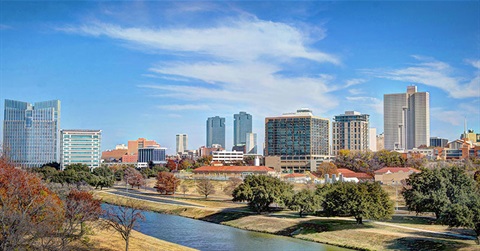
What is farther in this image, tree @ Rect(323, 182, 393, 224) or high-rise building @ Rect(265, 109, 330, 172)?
high-rise building @ Rect(265, 109, 330, 172)

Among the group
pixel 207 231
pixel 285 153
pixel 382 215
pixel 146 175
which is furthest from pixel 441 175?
pixel 285 153

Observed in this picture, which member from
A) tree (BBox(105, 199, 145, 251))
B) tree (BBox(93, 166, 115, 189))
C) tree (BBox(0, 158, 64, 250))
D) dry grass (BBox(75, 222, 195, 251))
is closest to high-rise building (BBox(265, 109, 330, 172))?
tree (BBox(93, 166, 115, 189))

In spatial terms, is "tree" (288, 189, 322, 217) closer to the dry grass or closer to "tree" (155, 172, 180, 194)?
the dry grass

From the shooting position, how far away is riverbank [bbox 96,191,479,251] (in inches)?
1811

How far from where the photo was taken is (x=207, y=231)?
60.9 m

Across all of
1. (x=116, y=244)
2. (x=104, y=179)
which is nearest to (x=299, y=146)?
(x=104, y=179)

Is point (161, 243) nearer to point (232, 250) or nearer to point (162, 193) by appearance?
point (232, 250)

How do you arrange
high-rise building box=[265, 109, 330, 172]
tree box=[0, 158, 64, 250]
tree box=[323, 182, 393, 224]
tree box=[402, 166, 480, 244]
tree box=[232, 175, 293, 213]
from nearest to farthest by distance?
tree box=[0, 158, 64, 250], tree box=[402, 166, 480, 244], tree box=[323, 182, 393, 224], tree box=[232, 175, 293, 213], high-rise building box=[265, 109, 330, 172]

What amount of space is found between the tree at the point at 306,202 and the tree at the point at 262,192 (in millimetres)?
4130

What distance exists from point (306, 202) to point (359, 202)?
942 centimetres

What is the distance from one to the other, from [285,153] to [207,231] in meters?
139

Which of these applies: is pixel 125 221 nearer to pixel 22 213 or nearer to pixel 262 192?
pixel 22 213

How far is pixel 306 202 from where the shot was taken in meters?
64.0

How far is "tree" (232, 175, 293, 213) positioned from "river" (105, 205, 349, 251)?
709cm
